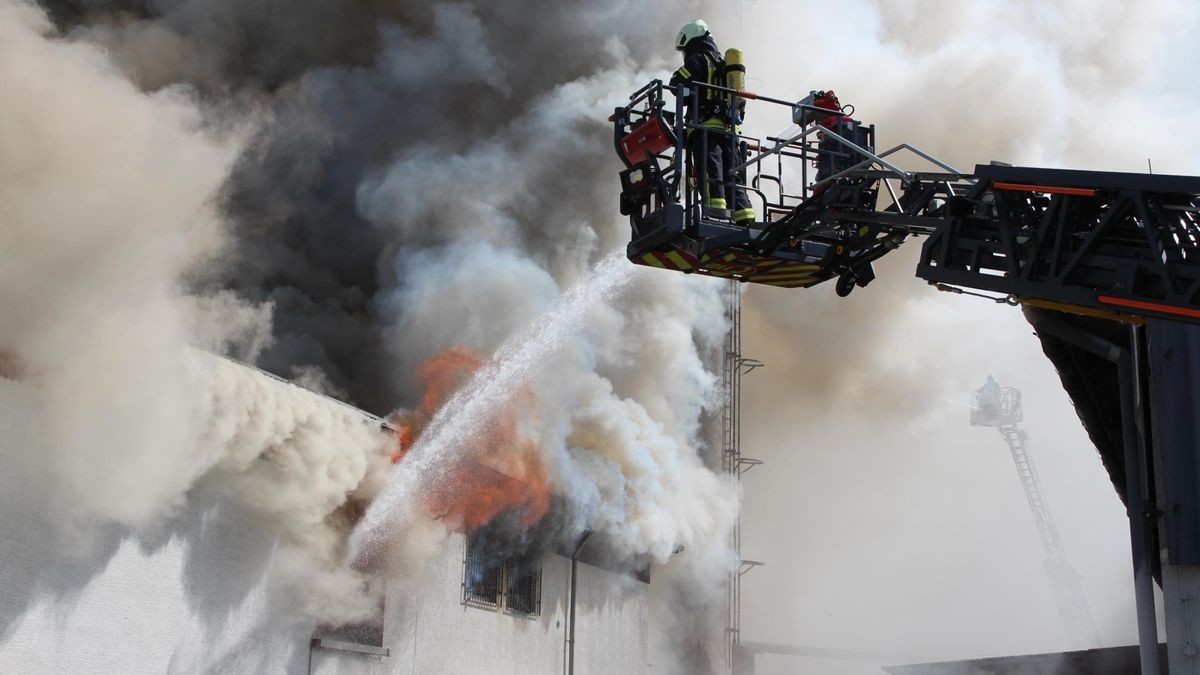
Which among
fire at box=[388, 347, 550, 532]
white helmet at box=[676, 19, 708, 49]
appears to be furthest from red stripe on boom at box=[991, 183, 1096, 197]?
fire at box=[388, 347, 550, 532]

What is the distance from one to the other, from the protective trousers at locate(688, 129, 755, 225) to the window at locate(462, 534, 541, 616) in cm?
840

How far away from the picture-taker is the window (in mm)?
17172

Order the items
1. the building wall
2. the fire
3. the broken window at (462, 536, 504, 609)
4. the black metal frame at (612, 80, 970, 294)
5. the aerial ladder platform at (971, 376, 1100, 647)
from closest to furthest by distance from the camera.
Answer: the black metal frame at (612, 80, 970, 294) → the building wall → the fire → the broken window at (462, 536, 504, 609) → the aerial ladder platform at (971, 376, 1100, 647)

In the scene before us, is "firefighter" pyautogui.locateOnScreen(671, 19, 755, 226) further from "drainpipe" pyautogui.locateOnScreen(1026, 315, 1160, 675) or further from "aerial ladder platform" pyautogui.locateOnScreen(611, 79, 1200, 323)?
"drainpipe" pyautogui.locateOnScreen(1026, 315, 1160, 675)

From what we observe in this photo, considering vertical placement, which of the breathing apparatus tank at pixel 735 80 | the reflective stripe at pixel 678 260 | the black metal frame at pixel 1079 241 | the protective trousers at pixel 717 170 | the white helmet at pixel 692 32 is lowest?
the black metal frame at pixel 1079 241

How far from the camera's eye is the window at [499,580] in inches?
676

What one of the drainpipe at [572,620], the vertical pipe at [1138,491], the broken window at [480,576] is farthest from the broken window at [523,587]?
the vertical pipe at [1138,491]

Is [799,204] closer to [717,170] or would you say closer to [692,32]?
[717,170]

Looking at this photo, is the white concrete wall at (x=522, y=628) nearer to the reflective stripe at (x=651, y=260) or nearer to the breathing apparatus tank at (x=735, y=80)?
the reflective stripe at (x=651, y=260)

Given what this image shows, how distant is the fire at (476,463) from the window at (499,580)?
1.78 feet

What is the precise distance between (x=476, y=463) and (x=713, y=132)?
24.4 ft

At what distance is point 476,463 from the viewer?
16.5 m

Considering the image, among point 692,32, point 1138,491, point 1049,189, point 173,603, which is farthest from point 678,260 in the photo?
point 173,603

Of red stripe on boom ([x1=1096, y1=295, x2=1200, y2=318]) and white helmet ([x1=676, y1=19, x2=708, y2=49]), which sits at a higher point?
white helmet ([x1=676, y1=19, x2=708, y2=49])
